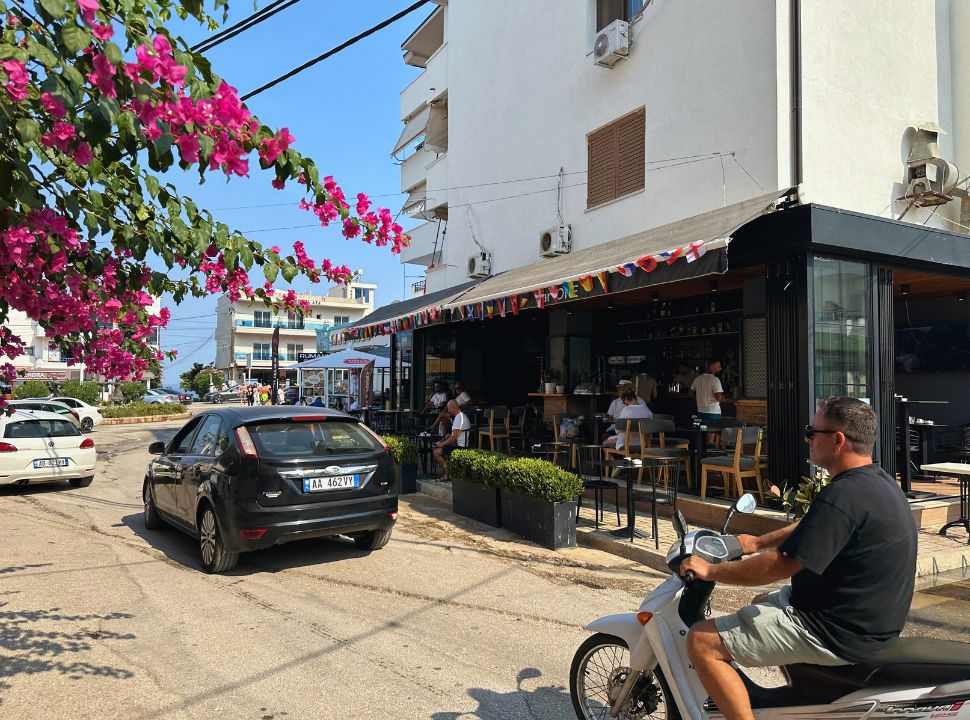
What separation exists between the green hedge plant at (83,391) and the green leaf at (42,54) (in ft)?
119

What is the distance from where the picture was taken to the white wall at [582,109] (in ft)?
33.4

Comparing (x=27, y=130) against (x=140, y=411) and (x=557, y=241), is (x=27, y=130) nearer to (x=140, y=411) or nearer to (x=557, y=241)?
(x=557, y=241)

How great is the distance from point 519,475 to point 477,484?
1.11 m

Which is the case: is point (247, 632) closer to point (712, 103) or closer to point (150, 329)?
point (150, 329)

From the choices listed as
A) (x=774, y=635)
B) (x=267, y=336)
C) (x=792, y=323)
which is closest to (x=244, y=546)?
(x=774, y=635)

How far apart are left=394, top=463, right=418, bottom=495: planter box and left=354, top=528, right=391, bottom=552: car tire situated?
12.4ft

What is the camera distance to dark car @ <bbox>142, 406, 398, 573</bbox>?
6066 mm

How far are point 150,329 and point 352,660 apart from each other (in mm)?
2909

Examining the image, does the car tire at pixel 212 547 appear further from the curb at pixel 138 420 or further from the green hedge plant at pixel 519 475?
the curb at pixel 138 420

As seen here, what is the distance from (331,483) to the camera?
638cm

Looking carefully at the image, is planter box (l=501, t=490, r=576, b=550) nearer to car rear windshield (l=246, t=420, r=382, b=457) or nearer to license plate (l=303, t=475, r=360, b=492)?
car rear windshield (l=246, t=420, r=382, b=457)

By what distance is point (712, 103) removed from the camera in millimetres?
10695

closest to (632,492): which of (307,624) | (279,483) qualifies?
(279,483)

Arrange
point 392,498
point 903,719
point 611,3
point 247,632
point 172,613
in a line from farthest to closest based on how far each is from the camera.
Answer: point 611,3
point 392,498
point 172,613
point 247,632
point 903,719
